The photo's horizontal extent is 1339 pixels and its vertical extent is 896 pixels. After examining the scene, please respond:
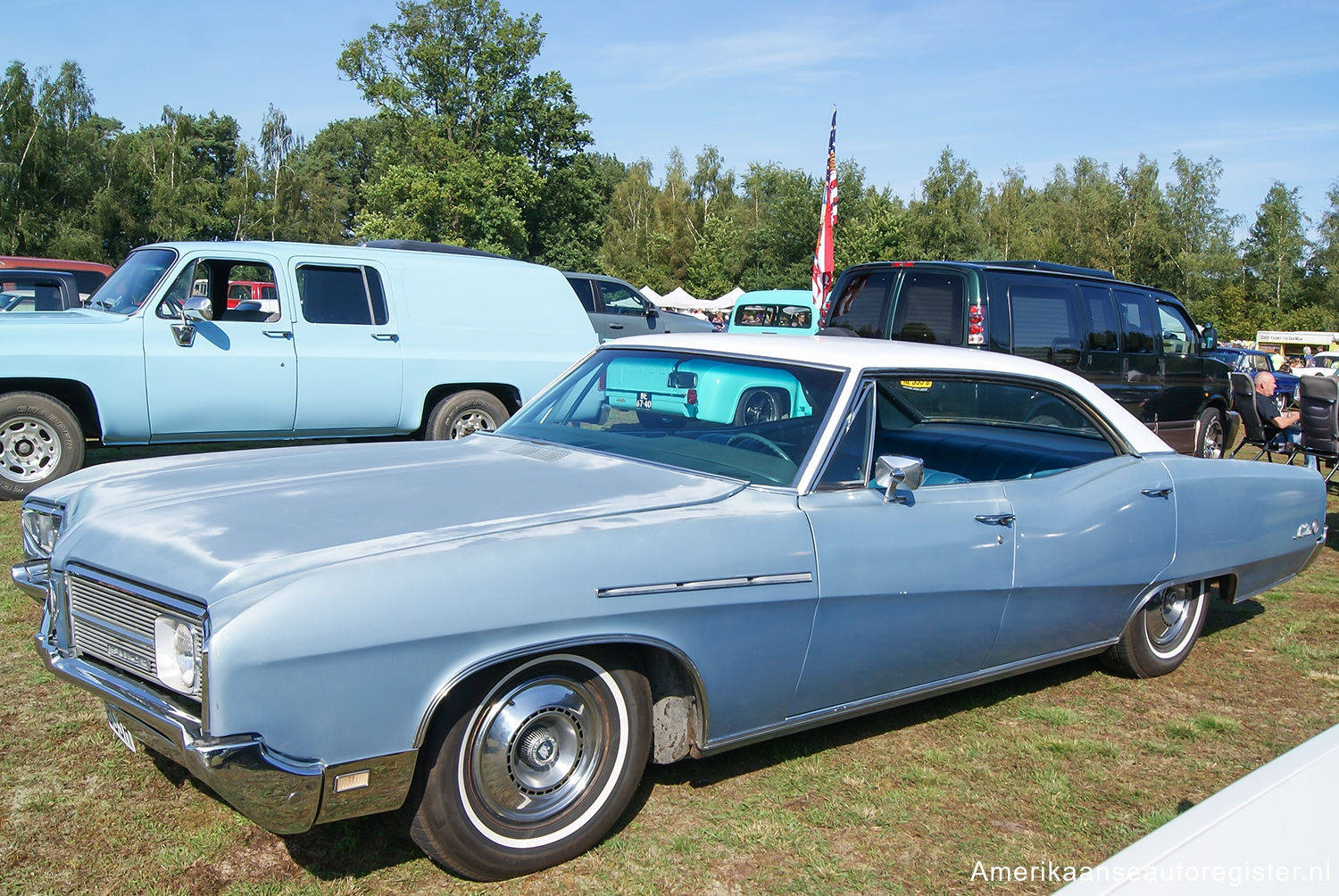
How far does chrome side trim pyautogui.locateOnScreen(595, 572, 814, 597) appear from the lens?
2703mm

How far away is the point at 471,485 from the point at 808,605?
3.71ft

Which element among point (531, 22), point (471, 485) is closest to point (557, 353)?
point (471, 485)

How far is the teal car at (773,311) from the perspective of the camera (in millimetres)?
17859

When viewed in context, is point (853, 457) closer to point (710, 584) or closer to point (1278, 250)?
point (710, 584)

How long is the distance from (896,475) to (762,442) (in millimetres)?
502

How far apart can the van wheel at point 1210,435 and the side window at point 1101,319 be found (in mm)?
1962

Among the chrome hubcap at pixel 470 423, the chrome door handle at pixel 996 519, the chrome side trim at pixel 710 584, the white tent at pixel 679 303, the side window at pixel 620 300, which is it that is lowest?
the chrome hubcap at pixel 470 423

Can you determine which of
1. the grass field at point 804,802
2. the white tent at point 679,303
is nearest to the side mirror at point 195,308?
the grass field at point 804,802

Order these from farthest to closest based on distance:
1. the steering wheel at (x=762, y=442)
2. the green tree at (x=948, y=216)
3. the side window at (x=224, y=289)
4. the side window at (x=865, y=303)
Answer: the green tree at (x=948, y=216)
the side window at (x=865, y=303)
the side window at (x=224, y=289)
the steering wheel at (x=762, y=442)

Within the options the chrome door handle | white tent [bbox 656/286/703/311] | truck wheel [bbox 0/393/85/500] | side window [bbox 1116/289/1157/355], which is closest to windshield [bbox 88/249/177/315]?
truck wheel [bbox 0/393/85/500]

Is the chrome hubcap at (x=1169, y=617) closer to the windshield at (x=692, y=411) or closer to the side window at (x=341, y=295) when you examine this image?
the windshield at (x=692, y=411)

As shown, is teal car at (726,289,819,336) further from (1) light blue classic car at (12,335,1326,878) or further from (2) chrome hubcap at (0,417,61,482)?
(1) light blue classic car at (12,335,1326,878)

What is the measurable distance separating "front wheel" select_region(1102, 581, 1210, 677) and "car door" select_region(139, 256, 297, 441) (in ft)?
20.6

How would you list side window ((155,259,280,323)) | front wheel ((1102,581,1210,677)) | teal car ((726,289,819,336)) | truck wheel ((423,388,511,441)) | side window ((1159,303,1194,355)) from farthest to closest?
1. teal car ((726,289,819,336))
2. side window ((1159,303,1194,355))
3. truck wheel ((423,388,511,441))
4. side window ((155,259,280,323))
5. front wheel ((1102,581,1210,677))
